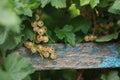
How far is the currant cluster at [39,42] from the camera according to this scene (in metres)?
1.36

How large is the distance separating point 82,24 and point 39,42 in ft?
0.87

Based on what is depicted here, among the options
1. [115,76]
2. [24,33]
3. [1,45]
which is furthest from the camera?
[115,76]

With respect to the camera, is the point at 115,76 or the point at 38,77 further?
the point at 38,77

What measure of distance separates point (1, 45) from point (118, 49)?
66 centimetres

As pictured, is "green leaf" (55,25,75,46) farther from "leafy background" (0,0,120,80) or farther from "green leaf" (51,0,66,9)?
"green leaf" (51,0,66,9)

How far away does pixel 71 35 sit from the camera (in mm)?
1429

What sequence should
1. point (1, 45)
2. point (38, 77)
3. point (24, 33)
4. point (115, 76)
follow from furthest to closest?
point (38, 77), point (115, 76), point (24, 33), point (1, 45)

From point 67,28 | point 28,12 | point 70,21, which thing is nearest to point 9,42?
point 28,12

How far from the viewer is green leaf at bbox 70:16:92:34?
1490 mm

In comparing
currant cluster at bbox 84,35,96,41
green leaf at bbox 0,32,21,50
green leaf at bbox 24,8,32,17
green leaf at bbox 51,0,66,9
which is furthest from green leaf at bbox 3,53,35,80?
currant cluster at bbox 84,35,96,41

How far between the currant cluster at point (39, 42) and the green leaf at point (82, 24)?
20 centimetres

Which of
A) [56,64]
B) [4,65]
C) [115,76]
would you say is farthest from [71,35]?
[4,65]

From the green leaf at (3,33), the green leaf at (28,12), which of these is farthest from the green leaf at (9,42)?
the green leaf at (28,12)

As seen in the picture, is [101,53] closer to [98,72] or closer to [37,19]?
[98,72]
